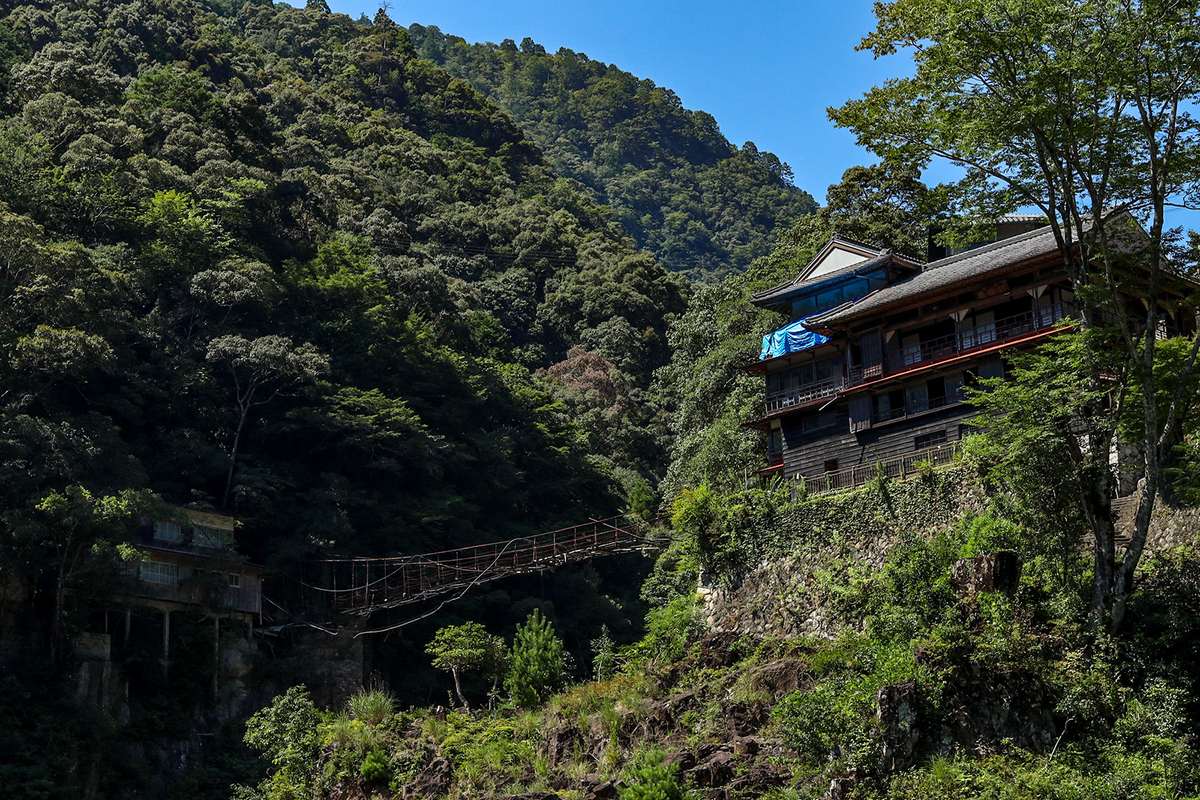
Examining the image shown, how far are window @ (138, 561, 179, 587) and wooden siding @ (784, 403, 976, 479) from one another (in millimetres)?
22954

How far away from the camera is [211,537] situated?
46.8m

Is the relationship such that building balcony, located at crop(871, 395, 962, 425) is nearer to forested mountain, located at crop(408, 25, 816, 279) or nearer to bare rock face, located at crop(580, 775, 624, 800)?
bare rock face, located at crop(580, 775, 624, 800)

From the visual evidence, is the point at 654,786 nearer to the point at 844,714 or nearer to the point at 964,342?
the point at 844,714

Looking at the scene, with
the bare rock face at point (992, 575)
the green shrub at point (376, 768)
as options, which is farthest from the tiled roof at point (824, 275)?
the green shrub at point (376, 768)

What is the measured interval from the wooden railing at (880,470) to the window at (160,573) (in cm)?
2390

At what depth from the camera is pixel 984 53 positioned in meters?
24.6

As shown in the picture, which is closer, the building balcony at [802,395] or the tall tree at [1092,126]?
the tall tree at [1092,126]

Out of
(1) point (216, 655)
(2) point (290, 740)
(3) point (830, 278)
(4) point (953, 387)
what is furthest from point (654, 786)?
(1) point (216, 655)

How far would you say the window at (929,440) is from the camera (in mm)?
33500

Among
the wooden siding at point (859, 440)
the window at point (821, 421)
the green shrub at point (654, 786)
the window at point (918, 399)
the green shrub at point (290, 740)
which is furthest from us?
the window at point (821, 421)

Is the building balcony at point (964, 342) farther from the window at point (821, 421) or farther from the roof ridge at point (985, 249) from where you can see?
the roof ridge at point (985, 249)

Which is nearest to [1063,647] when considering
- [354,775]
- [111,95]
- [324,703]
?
[354,775]

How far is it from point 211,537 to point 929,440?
89.1 feet

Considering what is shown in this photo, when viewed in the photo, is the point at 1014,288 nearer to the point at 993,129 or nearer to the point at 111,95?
the point at 993,129
